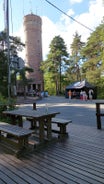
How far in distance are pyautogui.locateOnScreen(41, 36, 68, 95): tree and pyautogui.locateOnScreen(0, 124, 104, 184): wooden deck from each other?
3535 centimetres

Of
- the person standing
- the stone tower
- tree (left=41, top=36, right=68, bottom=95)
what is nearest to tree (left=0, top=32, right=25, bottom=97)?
the person standing

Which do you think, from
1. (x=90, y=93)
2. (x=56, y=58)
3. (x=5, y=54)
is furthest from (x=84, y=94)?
(x=56, y=58)

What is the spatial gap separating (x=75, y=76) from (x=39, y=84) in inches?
334

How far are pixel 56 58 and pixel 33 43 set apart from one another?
6.91 m

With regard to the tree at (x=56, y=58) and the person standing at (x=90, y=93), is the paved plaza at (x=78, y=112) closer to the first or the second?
the person standing at (x=90, y=93)

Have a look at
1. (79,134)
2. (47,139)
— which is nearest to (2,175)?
(47,139)

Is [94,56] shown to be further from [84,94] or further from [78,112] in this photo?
[78,112]

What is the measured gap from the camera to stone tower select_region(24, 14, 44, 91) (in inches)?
1667

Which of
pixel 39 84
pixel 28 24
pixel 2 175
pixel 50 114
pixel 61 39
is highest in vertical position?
pixel 28 24

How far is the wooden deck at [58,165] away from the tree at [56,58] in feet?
116

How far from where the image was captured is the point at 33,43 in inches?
1668

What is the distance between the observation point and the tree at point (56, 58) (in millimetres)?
39312

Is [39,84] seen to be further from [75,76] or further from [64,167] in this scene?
[64,167]

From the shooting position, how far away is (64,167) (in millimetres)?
3287
